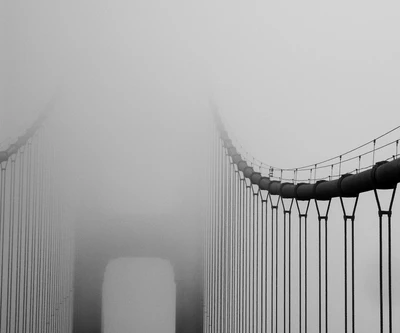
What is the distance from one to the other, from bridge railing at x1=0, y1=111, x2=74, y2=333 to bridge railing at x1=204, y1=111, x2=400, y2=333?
43.8 inches

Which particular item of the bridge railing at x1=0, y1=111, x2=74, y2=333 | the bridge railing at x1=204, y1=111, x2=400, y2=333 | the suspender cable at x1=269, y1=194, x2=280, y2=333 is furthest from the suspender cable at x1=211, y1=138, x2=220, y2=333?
the bridge railing at x1=0, y1=111, x2=74, y2=333

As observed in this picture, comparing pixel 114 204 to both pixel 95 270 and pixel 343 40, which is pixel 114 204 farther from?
pixel 343 40

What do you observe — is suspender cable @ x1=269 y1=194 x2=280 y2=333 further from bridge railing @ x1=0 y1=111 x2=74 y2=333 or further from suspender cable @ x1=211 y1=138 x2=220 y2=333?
bridge railing @ x1=0 y1=111 x2=74 y2=333

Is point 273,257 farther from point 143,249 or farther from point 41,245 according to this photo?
point 41,245

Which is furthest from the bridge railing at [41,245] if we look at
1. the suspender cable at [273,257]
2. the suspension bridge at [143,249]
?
the suspender cable at [273,257]

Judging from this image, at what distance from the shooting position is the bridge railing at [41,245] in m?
3.97

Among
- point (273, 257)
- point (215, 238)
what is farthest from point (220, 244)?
point (273, 257)

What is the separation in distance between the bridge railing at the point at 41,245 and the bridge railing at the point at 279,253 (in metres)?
A: 1.11

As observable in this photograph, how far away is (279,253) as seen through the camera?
6590mm

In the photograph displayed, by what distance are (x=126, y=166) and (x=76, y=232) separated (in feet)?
2.31

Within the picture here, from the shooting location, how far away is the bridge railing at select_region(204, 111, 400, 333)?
3.42 meters

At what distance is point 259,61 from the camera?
5918 millimetres

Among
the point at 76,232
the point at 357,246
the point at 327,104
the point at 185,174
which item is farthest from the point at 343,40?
the point at 76,232

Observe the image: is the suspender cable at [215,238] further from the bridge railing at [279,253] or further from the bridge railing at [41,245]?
the bridge railing at [41,245]
